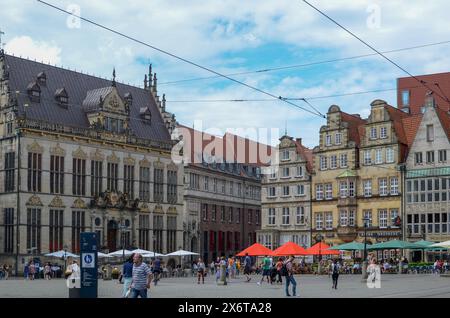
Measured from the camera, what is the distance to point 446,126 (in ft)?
227

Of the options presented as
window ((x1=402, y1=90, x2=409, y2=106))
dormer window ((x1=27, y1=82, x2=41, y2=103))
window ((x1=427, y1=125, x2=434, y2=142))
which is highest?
window ((x1=402, y1=90, x2=409, y2=106))

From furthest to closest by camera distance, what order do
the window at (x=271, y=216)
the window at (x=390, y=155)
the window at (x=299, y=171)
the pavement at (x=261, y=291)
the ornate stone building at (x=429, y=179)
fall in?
the window at (x=271, y=216) < the window at (x=299, y=171) < the window at (x=390, y=155) < the ornate stone building at (x=429, y=179) < the pavement at (x=261, y=291)

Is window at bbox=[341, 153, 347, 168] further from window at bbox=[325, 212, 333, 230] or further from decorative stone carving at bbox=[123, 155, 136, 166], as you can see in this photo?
decorative stone carving at bbox=[123, 155, 136, 166]

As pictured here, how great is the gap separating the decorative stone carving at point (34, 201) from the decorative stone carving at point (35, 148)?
11.9 ft

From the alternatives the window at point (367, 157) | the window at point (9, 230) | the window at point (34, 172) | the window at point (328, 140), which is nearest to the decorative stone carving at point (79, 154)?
the window at point (34, 172)

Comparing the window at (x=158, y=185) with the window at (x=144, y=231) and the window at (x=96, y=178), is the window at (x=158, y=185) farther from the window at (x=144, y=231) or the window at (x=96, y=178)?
the window at (x=96, y=178)

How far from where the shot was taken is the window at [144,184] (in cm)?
7532

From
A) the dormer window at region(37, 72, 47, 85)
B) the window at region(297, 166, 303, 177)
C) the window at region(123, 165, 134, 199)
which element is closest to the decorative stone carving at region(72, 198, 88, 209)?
the window at region(123, 165, 134, 199)

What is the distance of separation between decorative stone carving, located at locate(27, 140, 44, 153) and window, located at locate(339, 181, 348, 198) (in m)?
26.8

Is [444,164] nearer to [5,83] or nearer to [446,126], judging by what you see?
[446,126]

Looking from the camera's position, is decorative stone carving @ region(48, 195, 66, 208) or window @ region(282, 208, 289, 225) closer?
decorative stone carving @ region(48, 195, 66, 208)

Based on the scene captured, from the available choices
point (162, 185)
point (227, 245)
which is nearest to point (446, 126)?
point (162, 185)

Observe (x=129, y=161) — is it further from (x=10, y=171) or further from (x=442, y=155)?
(x=442, y=155)

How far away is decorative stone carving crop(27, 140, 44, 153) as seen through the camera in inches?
2538
